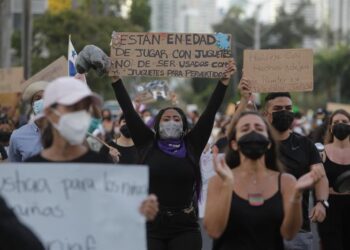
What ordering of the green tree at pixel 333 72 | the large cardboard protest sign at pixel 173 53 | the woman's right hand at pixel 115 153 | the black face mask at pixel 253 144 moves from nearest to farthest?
the black face mask at pixel 253 144 → the large cardboard protest sign at pixel 173 53 → the woman's right hand at pixel 115 153 → the green tree at pixel 333 72

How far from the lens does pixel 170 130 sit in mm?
7027

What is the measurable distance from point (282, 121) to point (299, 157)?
1.14 ft

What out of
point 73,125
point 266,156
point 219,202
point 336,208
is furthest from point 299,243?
point 73,125

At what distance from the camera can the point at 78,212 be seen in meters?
4.71

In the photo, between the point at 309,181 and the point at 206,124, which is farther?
the point at 206,124

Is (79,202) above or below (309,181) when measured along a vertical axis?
below

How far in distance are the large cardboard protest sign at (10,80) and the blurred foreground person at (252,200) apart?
28.3ft

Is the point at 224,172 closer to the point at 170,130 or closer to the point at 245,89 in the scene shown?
the point at 170,130

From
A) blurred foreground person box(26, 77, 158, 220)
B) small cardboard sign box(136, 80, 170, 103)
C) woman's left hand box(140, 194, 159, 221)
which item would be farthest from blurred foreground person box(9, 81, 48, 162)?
small cardboard sign box(136, 80, 170, 103)

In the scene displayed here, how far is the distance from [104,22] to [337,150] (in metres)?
22.7

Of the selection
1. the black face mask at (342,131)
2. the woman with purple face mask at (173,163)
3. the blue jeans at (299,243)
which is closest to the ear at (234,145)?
the woman with purple face mask at (173,163)

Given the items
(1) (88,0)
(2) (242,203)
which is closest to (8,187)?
(2) (242,203)

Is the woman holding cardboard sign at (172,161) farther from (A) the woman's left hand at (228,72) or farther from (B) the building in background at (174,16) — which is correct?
(B) the building in background at (174,16)

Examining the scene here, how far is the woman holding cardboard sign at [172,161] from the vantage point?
6750 millimetres
